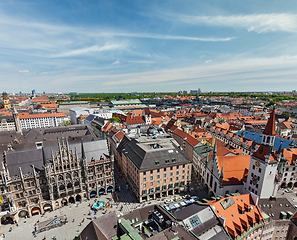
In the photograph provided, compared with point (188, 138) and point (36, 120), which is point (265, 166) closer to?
point (188, 138)

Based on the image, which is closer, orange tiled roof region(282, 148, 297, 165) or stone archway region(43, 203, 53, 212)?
stone archway region(43, 203, 53, 212)

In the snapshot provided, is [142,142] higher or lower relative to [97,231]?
higher

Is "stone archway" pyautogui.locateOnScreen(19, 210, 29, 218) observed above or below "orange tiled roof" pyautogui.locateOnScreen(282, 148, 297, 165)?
below

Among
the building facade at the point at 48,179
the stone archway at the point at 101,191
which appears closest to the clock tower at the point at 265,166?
the building facade at the point at 48,179

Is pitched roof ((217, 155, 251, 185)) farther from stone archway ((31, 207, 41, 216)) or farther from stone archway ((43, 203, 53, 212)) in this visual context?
stone archway ((31, 207, 41, 216))

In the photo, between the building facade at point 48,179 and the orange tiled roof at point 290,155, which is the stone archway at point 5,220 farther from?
the orange tiled roof at point 290,155

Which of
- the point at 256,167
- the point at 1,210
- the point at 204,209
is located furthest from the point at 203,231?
the point at 1,210

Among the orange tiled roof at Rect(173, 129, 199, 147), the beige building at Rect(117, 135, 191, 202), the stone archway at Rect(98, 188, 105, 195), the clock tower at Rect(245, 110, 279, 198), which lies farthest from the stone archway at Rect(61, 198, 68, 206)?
the clock tower at Rect(245, 110, 279, 198)

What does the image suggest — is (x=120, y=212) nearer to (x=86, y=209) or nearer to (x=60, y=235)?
(x=86, y=209)

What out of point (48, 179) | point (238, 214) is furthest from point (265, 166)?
point (48, 179)
